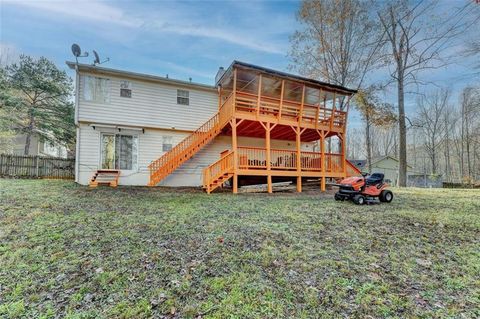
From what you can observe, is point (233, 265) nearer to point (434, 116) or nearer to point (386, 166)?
point (386, 166)

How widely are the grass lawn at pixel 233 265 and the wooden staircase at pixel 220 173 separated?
14.3ft

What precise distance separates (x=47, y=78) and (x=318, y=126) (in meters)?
18.8

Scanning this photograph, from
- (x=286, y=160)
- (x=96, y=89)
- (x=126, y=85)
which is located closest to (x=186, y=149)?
(x=126, y=85)

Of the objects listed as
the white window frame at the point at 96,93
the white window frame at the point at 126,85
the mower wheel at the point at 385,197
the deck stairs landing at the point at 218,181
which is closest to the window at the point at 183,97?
the white window frame at the point at 126,85

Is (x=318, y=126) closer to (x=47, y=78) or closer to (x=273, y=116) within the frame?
(x=273, y=116)

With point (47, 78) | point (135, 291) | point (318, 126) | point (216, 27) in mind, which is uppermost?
point (216, 27)

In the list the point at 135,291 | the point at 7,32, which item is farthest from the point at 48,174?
the point at 135,291

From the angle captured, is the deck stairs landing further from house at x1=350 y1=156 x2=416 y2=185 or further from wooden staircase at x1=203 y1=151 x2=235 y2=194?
house at x1=350 y1=156 x2=416 y2=185

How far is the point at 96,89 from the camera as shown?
37.4 ft

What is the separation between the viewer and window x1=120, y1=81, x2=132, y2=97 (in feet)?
38.7

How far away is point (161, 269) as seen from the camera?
315 cm

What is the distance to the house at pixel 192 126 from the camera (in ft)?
35.8

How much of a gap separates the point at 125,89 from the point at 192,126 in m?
3.75

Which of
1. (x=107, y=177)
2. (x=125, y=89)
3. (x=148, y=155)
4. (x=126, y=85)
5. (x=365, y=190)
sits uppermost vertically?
(x=126, y=85)
